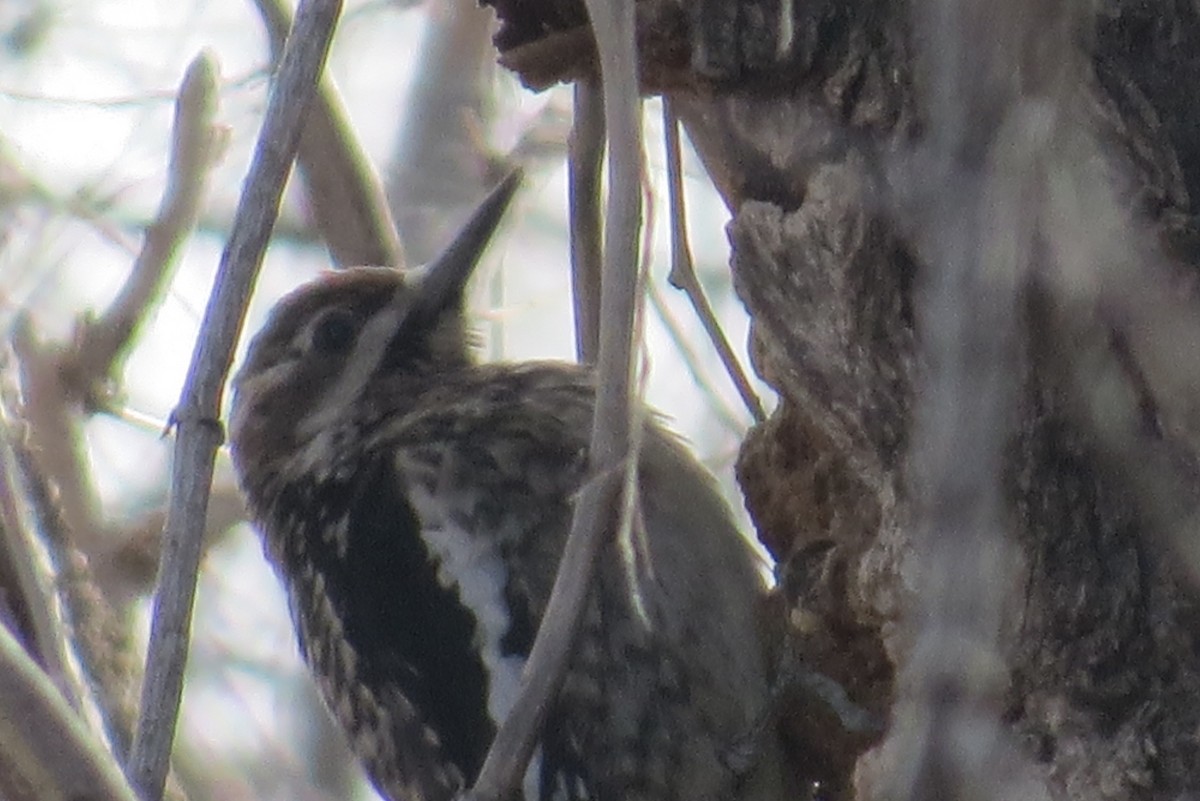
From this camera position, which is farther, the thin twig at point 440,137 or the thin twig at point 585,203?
the thin twig at point 440,137

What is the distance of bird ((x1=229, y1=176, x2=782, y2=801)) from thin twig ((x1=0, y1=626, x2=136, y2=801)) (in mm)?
1450

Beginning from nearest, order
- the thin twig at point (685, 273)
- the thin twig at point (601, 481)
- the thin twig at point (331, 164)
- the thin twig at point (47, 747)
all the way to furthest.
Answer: the thin twig at point (47, 747) → the thin twig at point (601, 481) → the thin twig at point (685, 273) → the thin twig at point (331, 164)

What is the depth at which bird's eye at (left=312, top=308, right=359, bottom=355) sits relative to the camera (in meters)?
4.11

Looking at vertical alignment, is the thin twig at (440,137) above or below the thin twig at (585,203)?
below

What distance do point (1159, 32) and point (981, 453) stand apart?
137 cm

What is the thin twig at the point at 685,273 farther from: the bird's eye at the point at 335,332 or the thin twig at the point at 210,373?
the bird's eye at the point at 335,332

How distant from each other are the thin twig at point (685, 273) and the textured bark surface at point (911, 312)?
0.05 meters

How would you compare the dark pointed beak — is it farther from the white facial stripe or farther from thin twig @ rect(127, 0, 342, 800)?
thin twig @ rect(127, 0, 342, 800)

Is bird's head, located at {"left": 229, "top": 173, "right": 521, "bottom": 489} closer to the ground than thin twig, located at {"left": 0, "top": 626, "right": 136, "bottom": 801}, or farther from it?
closer to the ground

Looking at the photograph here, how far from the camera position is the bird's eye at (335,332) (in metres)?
4.11

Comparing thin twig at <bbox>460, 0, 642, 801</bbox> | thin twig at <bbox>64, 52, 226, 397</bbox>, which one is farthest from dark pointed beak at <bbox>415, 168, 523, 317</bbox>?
thin twig at <bbox>460, 0, 642, 801</bbox>

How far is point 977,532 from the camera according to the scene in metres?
1.12

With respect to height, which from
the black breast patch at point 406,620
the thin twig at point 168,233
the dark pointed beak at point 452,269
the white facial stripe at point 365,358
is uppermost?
the thin twig at point 168,233

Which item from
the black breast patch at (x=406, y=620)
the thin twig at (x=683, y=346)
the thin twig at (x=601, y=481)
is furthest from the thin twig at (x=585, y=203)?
the thin twig at (x=601, y=481)
